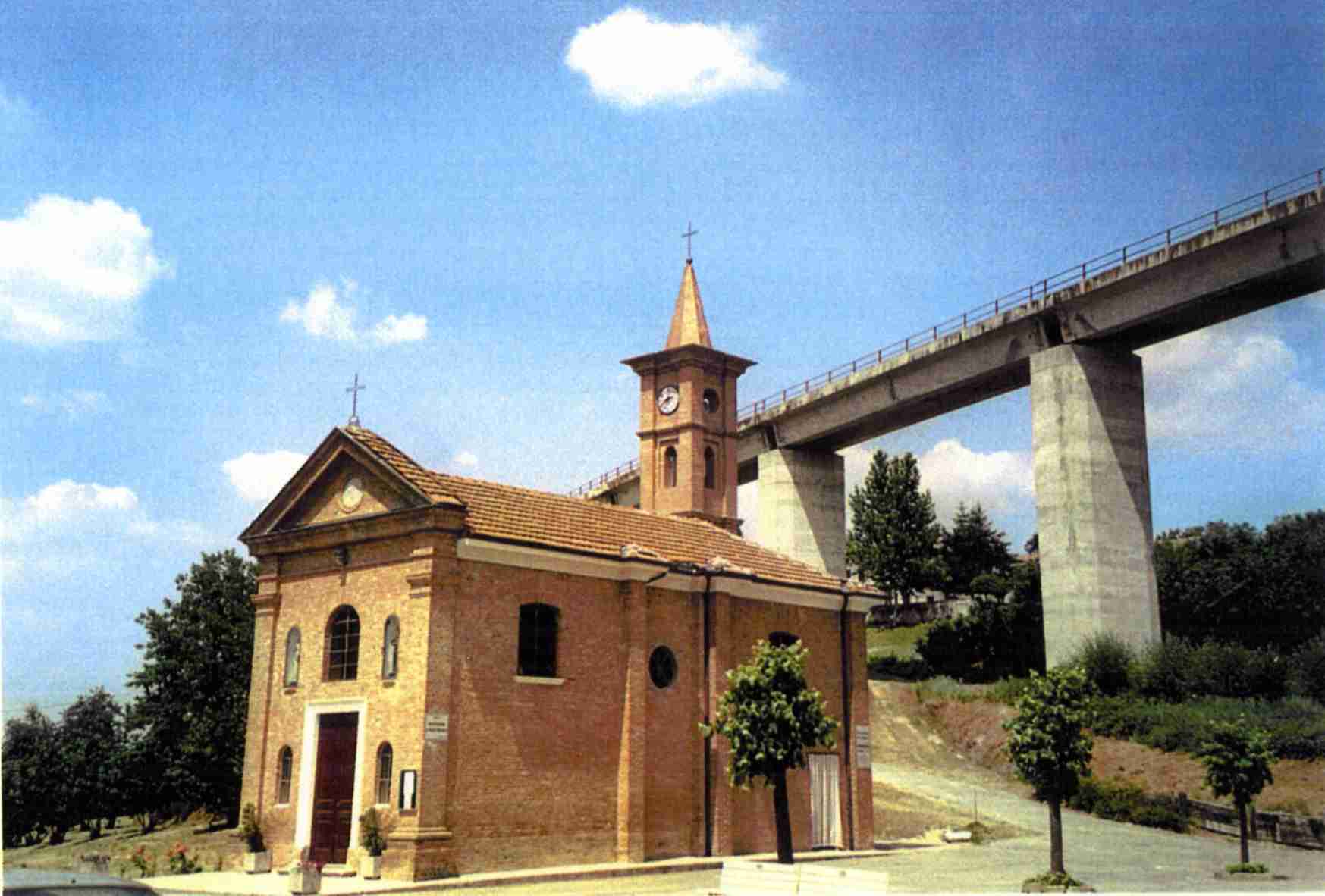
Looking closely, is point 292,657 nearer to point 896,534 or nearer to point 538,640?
point 538,640

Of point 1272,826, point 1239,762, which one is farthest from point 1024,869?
point 1272,826

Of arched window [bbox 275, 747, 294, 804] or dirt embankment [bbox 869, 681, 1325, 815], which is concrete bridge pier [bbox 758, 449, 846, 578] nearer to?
dirt embankment [bbox 869, 681, 1325, 815]

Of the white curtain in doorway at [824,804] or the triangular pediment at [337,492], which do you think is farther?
the white curtain in doorway at [824,804]

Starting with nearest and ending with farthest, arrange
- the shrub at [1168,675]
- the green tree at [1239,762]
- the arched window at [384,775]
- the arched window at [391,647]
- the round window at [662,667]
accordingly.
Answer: the arched window at [384,775] < the arched window at [391,647] < the green tree at [1239,762] < the round window at [662,667] < the shrub at [1168,675]

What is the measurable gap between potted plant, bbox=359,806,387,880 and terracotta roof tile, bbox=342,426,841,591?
591cm

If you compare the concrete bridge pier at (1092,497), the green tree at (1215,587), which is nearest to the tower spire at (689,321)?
the concrete bridge pier at (1092,497)

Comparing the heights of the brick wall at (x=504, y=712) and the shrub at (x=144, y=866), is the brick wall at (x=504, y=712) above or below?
above

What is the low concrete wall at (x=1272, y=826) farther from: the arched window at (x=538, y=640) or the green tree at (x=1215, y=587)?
the green tree at (x=1215, y=587)

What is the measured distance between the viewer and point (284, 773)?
86.6ft

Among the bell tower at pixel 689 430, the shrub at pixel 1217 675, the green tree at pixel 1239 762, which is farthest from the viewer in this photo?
the bell tower at pixel 689 430

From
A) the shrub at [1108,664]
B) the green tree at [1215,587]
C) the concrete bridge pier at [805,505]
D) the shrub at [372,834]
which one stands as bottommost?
the shrub at [372,834]

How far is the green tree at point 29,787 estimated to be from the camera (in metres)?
42.0

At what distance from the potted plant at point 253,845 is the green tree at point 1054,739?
1580cm

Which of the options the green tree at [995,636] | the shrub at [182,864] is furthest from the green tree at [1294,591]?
the shrub at [182,864]
